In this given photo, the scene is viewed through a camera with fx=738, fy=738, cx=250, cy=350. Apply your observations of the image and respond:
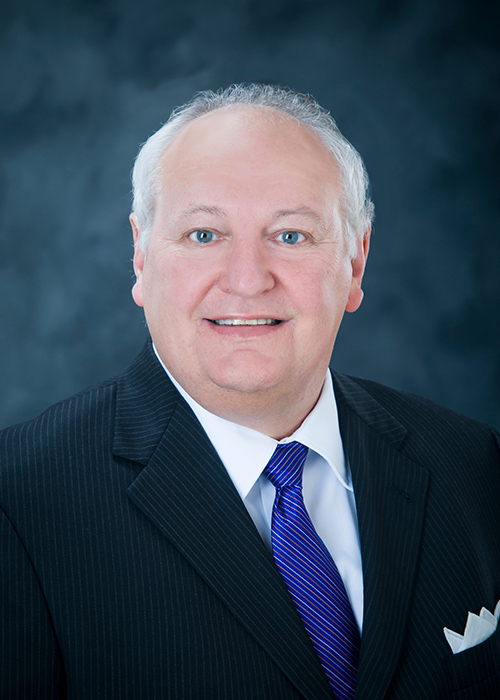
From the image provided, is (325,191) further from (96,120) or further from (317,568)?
(96,120)

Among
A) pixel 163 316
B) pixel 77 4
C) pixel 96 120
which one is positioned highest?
pixel 77 4

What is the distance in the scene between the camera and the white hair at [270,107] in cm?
234

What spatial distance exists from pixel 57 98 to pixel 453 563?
2757mm

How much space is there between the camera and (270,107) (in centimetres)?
231

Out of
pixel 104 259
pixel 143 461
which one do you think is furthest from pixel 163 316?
pixel 104 259

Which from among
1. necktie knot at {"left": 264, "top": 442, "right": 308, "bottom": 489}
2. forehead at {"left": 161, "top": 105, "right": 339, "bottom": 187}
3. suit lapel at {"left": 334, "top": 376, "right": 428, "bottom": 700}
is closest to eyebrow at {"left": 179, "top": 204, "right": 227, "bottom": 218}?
forehead at {"left": 161, "top": 105, "right": 339, "bottom": 187}

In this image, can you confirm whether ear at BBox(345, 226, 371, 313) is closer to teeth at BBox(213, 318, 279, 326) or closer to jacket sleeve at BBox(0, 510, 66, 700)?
teeth at BBox(213, 318, 279, 326)

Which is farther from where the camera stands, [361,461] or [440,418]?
[440,418]

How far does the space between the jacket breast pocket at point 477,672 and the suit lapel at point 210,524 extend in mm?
489

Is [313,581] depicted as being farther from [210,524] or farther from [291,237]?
[291,237]

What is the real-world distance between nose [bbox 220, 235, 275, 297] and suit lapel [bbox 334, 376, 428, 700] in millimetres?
648

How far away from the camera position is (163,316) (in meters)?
2.21

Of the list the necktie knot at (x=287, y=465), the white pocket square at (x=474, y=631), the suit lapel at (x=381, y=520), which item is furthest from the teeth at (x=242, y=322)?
the white pocket square at (x=474, y=631)

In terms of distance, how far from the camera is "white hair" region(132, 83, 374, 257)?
234 centimetres
